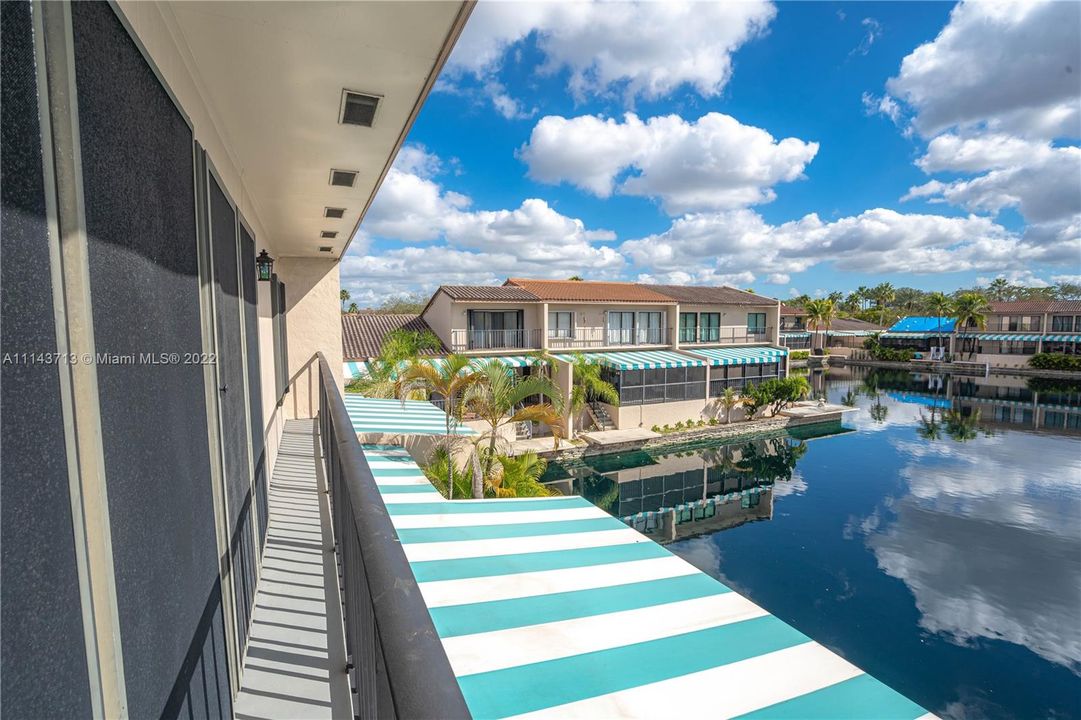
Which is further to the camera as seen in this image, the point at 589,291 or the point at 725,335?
the point at 725,335

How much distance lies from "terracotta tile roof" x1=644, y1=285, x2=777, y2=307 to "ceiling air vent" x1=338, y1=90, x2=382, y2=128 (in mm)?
29201

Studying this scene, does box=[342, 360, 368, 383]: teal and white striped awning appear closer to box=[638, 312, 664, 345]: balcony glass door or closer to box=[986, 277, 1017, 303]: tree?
box=[638, 312, 664, 345]: balcony glass door

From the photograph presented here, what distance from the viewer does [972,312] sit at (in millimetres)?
52281

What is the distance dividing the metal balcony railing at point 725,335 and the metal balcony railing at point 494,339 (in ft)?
34.0

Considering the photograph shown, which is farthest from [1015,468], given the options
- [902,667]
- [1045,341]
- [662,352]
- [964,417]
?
[1045,341]

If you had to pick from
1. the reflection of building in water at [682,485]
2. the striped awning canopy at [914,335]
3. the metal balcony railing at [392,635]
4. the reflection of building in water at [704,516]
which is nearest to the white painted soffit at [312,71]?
the metal balcony railing at [392,635]

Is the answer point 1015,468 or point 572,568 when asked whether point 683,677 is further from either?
point 1015,468

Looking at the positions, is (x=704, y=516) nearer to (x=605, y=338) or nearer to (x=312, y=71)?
(x=605, y=338)

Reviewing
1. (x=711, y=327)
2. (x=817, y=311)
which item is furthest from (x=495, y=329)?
(x=817, y=311)

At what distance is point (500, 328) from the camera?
26406 millimetres

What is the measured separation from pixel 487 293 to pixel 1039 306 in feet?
189

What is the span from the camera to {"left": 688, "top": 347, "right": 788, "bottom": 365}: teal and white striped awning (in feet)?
93.4

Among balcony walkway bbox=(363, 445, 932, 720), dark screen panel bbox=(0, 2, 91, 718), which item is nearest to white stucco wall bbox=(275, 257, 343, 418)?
balcony walkway bbox=(363, 445, 932, 720)

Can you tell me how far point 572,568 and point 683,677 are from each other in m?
1.30
